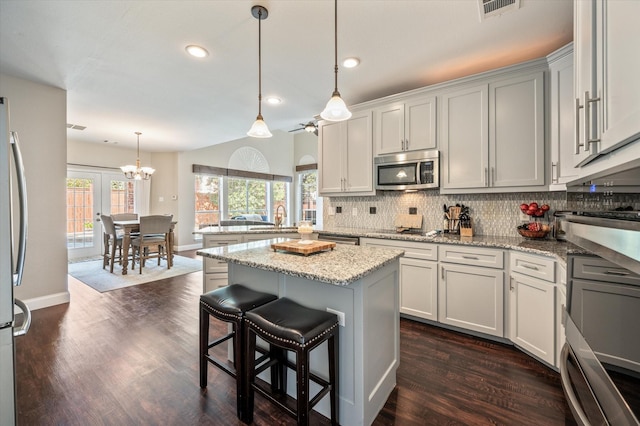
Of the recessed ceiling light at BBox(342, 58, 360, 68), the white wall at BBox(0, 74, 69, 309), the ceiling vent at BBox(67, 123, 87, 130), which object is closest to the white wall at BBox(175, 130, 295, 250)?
the ceiling vent at BBox(67, 123, 87, 130)

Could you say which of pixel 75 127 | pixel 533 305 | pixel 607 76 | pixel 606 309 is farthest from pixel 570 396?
pixel 75 127

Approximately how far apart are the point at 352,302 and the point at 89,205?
7194mm

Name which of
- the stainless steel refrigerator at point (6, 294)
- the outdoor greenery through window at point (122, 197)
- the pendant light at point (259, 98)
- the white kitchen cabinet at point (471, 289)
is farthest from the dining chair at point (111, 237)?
the white kitchen cabinet at point (471, 289)

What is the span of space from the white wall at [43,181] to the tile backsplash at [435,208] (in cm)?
338

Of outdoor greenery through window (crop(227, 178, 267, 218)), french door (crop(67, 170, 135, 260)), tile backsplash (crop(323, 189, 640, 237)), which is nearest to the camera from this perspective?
tile backsplash (crop(323, 189, 640, 237))

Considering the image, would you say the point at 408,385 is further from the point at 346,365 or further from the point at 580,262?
the point at 580,262

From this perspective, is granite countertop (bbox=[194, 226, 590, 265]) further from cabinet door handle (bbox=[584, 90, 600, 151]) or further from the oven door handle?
cabinet door handle (bbox=[584, 90, 600, 151])

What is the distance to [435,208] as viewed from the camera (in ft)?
10.8

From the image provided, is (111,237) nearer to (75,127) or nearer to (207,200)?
(75,127)

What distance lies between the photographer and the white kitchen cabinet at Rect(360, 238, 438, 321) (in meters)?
2.69

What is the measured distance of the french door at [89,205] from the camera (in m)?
6.03

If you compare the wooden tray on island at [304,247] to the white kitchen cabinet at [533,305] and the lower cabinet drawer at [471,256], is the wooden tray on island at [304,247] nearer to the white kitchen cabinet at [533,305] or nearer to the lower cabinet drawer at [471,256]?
the lower cabinet drawer at [471,256]

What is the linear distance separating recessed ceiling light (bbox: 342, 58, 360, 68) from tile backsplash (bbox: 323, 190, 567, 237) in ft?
5.22

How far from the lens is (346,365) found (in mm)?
1541
